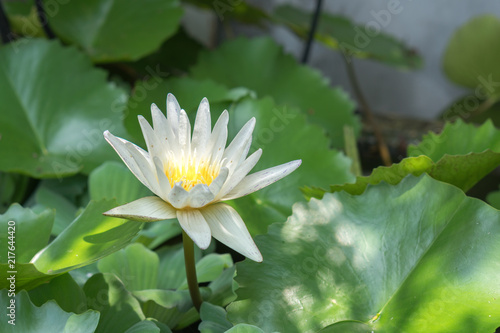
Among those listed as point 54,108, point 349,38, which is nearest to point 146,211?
point 54,108

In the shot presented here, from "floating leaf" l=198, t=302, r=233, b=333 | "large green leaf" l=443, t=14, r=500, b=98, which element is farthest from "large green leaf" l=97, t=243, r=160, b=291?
"large green leaf" l=443, t=14, r=500, b=98

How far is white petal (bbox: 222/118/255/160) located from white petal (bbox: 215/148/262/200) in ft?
0.09

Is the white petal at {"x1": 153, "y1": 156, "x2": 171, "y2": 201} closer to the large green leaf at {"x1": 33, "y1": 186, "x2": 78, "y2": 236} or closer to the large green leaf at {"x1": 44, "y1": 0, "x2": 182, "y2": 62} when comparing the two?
the large green leaf at {"x1": 33, "y1": 186, "x2": 78, "y2": 236}

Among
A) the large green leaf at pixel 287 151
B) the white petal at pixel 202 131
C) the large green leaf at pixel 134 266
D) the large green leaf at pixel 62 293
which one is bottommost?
the large green leaf at pixel 134 266

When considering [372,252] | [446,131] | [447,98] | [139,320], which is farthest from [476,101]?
[139,320]

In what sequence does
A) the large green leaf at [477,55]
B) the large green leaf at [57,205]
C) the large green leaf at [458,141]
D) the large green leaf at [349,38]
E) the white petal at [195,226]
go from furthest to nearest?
the large green leaf at [477,55] < the large green leaf at [349,38] < the large green leaf at [57,205] < the large green leaf at [458,141] < the white petal at [195,226]

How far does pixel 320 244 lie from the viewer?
1.54 ft

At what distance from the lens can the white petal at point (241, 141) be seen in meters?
0.45

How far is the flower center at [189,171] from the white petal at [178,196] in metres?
0.04

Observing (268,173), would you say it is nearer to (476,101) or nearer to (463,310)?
(463,310)

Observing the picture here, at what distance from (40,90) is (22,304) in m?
0.57

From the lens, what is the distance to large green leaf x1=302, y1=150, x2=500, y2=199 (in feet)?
1.67

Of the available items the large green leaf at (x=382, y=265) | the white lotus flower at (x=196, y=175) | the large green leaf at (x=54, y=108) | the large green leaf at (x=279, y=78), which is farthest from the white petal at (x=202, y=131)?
the large green leaf at (x=279, y=78)

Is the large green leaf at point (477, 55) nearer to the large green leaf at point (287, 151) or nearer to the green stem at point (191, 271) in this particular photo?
the large green leaf at point (287, 151)
